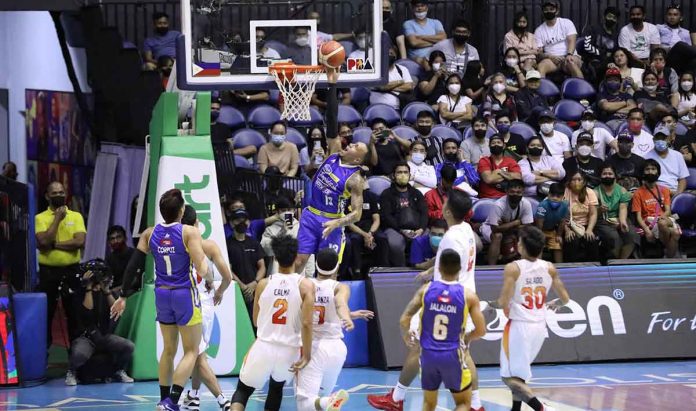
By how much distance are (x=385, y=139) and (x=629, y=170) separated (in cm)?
379

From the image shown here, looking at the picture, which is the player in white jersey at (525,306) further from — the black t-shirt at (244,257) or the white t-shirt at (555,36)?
the white t-shirt at (555,36)

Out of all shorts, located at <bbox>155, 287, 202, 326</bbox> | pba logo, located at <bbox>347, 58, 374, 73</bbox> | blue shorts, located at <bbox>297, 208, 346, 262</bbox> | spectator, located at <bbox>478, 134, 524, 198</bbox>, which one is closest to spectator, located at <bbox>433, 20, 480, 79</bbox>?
spectator, located at <bbox>478, 134, 524, 198</bbox>

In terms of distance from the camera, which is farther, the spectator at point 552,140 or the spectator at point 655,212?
the spectator at point 552,140

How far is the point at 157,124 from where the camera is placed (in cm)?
1431

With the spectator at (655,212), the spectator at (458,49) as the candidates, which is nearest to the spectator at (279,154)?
the spectator at (458,49)

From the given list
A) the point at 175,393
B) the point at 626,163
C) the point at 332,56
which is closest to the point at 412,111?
the point at 626,163

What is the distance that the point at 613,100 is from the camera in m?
20.1

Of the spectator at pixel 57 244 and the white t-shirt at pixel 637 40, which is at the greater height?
the white t-shirt at pixel 637 40

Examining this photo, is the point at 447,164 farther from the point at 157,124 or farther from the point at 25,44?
the point at 25,44

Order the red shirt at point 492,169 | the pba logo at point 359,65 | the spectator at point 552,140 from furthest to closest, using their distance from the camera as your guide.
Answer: the spectator at point 552,140 → the red shirt at point 492,169 → the pba logo at point 359,65

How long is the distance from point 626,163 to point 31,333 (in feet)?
29.8

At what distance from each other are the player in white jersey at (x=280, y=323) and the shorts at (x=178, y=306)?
3.06 ft

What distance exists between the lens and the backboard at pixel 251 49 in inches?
529

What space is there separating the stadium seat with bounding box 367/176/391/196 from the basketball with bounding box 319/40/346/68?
3.14 meters
